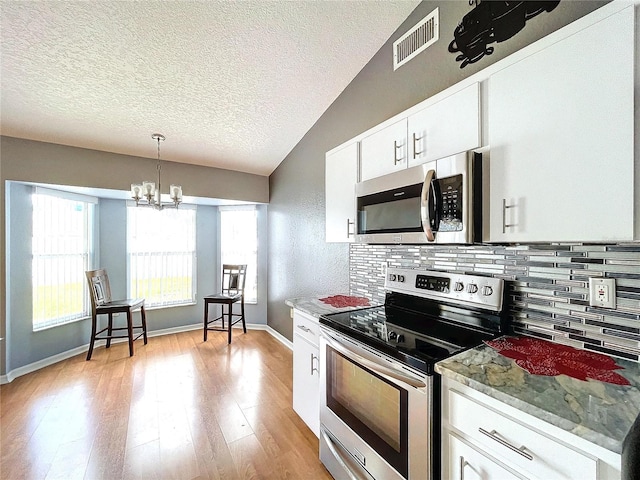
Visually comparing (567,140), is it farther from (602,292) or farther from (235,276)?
(235,276)

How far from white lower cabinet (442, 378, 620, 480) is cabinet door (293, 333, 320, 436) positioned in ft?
3.29

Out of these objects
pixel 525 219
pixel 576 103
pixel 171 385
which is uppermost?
pixel 576 103

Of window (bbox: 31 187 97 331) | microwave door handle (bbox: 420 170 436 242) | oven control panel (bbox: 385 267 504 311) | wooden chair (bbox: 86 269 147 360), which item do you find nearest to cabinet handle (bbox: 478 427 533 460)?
oven control panel (bbox: 385 267 504 311)

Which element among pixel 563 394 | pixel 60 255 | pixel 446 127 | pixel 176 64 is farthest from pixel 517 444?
pixel 60 255

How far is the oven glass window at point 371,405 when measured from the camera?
47.1 inches

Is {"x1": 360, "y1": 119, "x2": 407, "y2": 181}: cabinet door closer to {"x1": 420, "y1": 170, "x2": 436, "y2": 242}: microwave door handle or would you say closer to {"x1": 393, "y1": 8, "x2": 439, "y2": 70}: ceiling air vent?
{"x1": 420, "y1": 170, "x2": 436, "y2": 242}: microwave door handle

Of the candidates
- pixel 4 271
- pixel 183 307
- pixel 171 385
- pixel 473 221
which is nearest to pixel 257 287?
pixel 183 307

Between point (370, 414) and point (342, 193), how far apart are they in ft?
4.89

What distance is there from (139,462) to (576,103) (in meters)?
2.93

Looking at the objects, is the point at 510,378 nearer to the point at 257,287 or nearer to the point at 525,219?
the point at 525,219

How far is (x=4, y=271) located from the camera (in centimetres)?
275

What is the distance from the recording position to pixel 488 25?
154cm

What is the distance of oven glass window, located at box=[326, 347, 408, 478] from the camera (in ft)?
3.93

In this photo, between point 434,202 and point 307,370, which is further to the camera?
point 307,370
